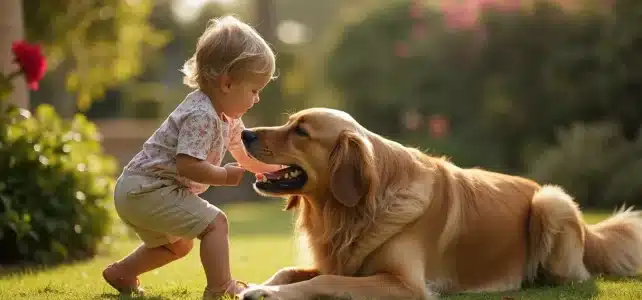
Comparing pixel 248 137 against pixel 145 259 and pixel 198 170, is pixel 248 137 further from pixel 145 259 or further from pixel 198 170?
pixel 145 259

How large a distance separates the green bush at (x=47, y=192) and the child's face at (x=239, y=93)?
302 cm

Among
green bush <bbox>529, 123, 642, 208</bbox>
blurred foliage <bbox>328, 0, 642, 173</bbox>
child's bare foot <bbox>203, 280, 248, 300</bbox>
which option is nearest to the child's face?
child's bare foot <bbox>203, 280, 248, 300</bbox>

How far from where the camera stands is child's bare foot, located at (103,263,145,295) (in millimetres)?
5410

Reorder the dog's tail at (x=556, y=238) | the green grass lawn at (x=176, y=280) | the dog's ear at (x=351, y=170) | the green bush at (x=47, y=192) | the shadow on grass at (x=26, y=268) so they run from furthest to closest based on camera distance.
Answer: the green bush at (x=47, y=192) < the shadow on grass at (x=26, y=268) < the dog's tail at (x=556, y=238) < the green grass lawn at (x=176, y=280) < the dog's ear at (x=351, y=170)

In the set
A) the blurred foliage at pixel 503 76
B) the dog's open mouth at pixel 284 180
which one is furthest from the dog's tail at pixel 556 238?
the blurred foliage at pixel 503 76

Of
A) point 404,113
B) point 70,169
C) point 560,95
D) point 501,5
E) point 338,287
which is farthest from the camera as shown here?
point 404,113

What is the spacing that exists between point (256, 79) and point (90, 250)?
391 cm

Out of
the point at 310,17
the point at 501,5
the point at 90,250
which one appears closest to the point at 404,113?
the point at 501,5

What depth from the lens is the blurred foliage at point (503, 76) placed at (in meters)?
17.3

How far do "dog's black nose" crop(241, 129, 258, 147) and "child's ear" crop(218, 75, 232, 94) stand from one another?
0.84 feet

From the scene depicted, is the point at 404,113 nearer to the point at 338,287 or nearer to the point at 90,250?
the point at 90,250

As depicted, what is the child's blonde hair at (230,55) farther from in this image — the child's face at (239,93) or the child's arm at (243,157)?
the child's arm at (243,157)

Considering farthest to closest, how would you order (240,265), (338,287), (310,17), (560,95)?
(310,17)
(560,95)
(240,265)
(338,287)

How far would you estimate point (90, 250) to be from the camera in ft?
27.9
